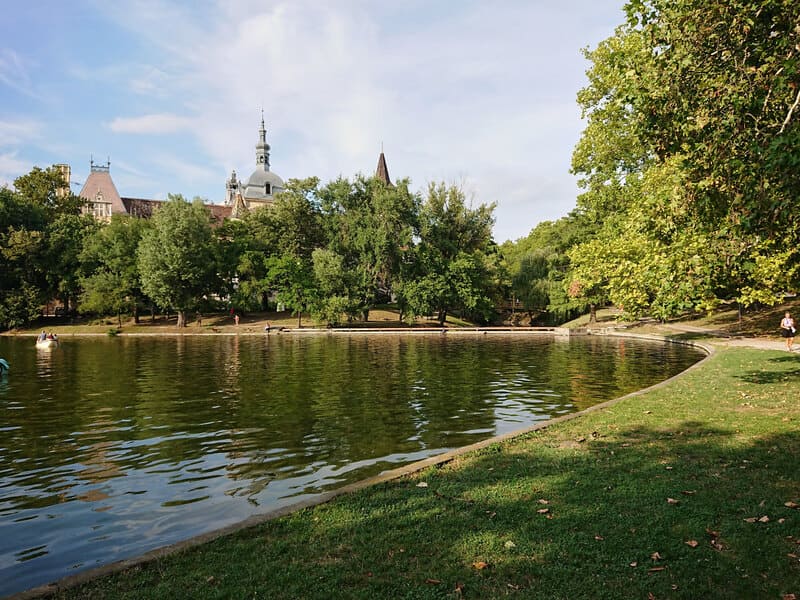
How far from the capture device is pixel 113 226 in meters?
66.7

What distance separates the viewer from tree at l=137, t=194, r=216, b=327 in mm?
58375

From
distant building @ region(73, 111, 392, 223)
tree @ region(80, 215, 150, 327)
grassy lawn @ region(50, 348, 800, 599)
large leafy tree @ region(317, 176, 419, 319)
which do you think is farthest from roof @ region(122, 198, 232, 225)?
grassy lawn @ region(50, 348, 800, 599)

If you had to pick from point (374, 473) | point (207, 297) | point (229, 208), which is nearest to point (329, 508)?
point (374, 473)

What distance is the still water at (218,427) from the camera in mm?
8289

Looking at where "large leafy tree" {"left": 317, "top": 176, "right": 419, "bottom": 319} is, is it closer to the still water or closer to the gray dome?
the still water

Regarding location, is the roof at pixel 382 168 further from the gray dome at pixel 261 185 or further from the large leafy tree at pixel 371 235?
the large leafy tree at pixel 371 235

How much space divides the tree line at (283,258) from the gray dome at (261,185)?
5890 centimetres

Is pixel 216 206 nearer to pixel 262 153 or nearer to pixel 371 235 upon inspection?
pixel 262 153

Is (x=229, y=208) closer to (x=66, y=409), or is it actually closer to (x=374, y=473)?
(x=66, y=409)

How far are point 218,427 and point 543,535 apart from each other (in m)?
10.6

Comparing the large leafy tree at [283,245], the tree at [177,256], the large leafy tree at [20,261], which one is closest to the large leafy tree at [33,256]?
the large leafy tree at [20,261]

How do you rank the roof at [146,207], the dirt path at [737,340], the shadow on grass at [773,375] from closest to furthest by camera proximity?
the shadow on grass at [773,375], the dirt path at [737,340], the roof at [146,207]

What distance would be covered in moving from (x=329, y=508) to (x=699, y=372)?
54.2 ft

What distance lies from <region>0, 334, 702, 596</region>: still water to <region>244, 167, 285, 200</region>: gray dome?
102 meters
